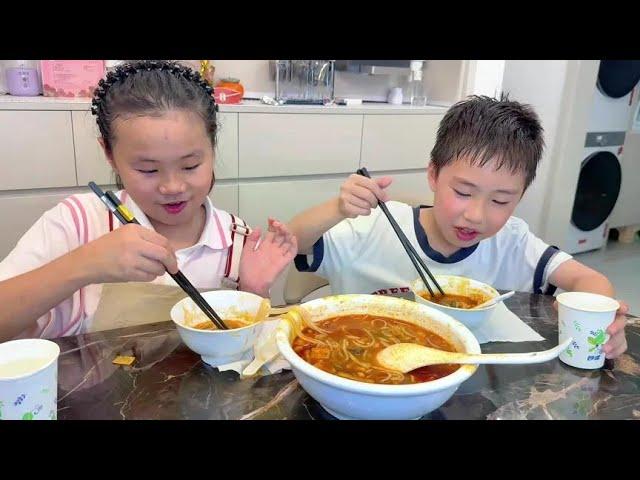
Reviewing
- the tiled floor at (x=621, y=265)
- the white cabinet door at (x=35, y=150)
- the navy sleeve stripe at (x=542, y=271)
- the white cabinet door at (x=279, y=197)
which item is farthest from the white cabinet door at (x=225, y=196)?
the tiled floor at (x=621, y=265)

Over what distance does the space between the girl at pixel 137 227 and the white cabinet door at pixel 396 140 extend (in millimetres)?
1681

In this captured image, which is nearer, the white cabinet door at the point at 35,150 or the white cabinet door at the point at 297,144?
the white cabinet door at the point at 35,150

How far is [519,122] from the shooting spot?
136 centimetres

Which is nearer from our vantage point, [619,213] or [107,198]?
[107,198]

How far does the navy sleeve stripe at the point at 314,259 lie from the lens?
1474 millimetres

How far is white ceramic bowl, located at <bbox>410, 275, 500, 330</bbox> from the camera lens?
0.99 metres

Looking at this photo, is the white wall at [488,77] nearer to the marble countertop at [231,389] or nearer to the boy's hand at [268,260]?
the boy's hand at [268,260]

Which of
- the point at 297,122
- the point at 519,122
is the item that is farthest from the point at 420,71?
the point at 519,122

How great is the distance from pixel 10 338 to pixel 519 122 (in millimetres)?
1274

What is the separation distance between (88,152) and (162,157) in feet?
4.33

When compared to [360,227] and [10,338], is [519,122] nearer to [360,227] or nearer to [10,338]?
[360,227]

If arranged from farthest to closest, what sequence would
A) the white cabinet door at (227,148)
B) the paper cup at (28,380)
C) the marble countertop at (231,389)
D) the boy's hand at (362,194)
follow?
1. the white cabinet door at (227,148)
2. the boy's hand at (362,194)
3. the marble countertop at (231,389)
4. the paper cup at (28,380)

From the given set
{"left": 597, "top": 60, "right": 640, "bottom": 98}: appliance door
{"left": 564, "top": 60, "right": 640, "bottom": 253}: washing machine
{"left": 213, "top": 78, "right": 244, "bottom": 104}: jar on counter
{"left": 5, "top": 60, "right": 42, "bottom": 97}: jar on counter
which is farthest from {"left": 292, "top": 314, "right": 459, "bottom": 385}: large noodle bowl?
{"left": 597, "top": 60, "right": 640, "bottom": 98}: appliance door

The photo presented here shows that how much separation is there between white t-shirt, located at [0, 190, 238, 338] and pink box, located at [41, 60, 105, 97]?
4.15 feet
